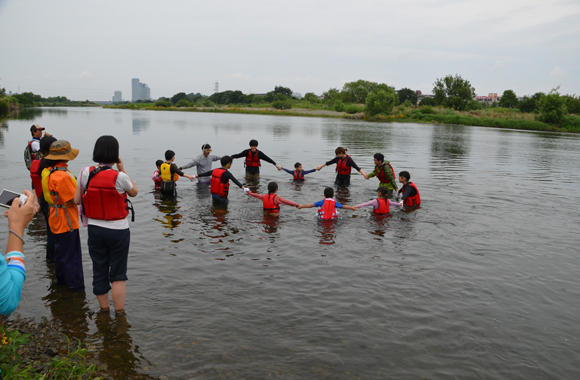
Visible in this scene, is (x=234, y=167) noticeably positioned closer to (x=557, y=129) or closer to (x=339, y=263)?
(x=339, y=263)

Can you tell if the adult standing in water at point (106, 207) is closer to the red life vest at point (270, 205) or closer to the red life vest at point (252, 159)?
the red life vest at point (270, 205)

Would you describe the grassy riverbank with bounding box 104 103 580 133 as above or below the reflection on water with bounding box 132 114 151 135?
above

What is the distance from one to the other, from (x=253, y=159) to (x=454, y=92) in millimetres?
107085

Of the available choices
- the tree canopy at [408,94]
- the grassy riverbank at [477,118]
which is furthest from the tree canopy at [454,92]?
the tree canopy at [408,94]

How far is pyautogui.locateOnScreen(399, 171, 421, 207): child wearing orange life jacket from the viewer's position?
41.9 feet

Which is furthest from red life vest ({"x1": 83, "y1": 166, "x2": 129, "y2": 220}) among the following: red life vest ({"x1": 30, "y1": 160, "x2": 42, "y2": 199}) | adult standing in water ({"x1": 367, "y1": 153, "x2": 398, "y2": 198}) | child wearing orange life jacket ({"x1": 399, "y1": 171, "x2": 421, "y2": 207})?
adult standing in water ({"x1": 367, "y1": 153, "x2": 398, "y2": 198})

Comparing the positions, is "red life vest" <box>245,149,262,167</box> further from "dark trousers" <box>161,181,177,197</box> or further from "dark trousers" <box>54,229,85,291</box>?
"dark trousers" <box>54,229,85,291</box>

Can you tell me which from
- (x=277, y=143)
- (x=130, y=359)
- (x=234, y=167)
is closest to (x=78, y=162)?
(x=234, y=167)

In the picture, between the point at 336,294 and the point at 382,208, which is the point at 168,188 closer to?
the point at 382,208

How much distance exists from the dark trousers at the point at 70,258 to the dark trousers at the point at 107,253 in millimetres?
853

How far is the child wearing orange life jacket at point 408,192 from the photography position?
12781 millimetres

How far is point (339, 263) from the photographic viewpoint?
8484mm

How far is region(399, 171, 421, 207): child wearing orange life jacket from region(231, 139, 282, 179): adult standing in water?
542cm

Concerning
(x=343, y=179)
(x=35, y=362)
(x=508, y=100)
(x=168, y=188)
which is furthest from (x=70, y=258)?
(x=508, y=100)
